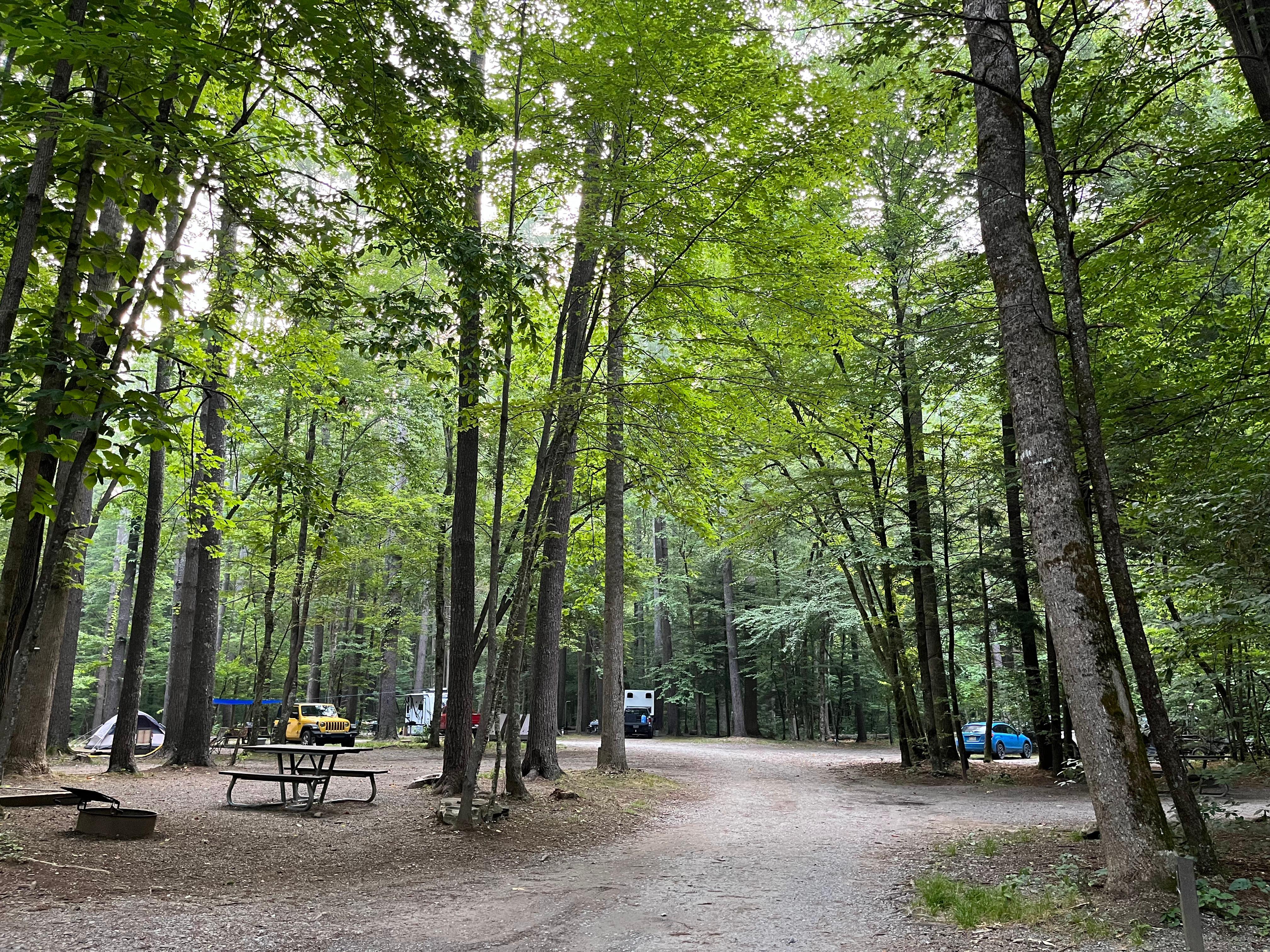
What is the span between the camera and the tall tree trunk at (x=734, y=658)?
32.1 m

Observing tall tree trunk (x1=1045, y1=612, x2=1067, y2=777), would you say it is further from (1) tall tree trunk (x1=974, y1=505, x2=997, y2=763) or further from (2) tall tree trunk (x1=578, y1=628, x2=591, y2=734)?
(2) tall tree trunk (x1=578, y1=628, x2=591, y2=734)

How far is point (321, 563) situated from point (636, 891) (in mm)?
13052

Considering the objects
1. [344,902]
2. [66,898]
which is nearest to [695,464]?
[344,902]

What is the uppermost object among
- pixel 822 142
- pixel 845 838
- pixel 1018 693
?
pixel 822 142

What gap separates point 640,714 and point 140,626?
23.3 m

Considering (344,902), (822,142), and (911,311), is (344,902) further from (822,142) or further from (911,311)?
(911,311)

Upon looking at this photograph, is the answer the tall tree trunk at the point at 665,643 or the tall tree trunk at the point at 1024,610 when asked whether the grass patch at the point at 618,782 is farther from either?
the tall tree trunk at the point at 665,643

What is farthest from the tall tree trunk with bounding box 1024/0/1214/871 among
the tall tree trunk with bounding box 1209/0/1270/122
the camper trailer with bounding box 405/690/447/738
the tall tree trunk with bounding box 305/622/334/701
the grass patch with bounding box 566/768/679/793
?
the camper trailer with bounding box 405/690/447/738

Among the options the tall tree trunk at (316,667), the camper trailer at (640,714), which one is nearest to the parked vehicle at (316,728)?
the tall tree trunk at (316,667)

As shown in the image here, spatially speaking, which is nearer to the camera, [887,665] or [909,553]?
[909,553]

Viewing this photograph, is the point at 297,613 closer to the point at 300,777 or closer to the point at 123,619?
the point at 300,777

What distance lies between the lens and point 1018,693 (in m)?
16.0

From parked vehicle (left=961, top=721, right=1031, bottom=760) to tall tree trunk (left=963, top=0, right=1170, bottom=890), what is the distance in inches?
840

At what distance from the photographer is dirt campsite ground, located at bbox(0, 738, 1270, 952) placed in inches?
178
